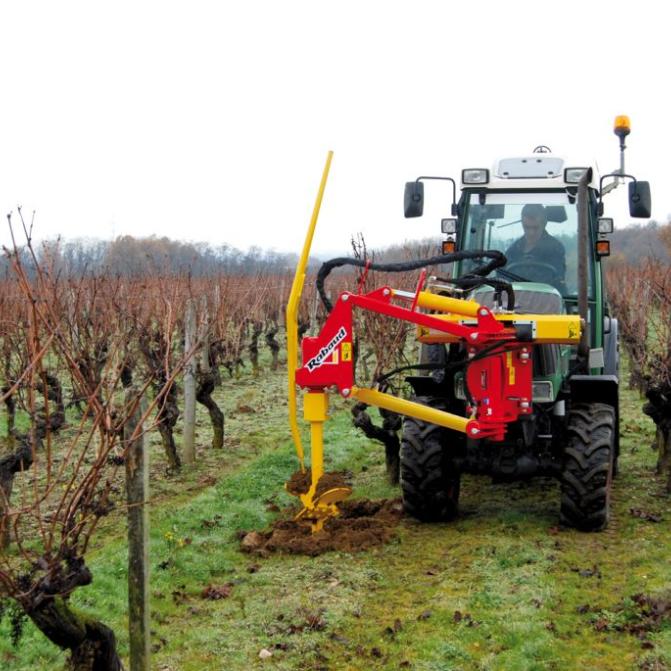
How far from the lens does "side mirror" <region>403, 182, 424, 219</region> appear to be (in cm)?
728

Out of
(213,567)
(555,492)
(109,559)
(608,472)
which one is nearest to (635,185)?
(608,472)

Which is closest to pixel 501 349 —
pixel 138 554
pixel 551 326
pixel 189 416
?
pixel 551 326

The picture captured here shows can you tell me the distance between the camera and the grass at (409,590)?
15.4ft

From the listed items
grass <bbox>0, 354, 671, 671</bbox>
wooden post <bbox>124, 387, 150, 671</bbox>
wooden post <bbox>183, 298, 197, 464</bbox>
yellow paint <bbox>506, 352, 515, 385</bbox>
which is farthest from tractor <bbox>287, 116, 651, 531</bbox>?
wooden post <bbox>183, 298, 197, 464</bbox>

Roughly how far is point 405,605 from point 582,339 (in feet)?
8.42

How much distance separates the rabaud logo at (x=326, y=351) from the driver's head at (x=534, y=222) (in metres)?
2.18

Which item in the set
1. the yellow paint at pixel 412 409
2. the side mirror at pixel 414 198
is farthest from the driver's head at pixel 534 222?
the yellow paint at pixel 412 409

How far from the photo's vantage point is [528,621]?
5020 mm

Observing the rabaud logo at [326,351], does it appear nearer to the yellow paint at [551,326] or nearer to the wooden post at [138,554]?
the yellow paint at [551,326]

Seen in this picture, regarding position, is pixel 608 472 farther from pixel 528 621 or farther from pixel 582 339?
pixel 528 621

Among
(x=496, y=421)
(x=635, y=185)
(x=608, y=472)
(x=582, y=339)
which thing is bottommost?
(x=608, y=472)

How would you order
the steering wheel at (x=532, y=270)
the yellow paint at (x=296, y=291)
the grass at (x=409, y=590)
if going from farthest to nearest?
the steering wheel at (x=532, y=270)
the yellow paint at (x=296, y=291)
the grass at (x=409, y=590)

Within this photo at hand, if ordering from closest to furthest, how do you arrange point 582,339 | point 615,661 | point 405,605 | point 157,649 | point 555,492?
point 615,661
point 157,649
point 405,605
point 582,339
point 555,492

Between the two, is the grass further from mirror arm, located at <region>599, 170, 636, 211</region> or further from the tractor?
mirror arm, located at <region>599, 170, 636, 211</region>
